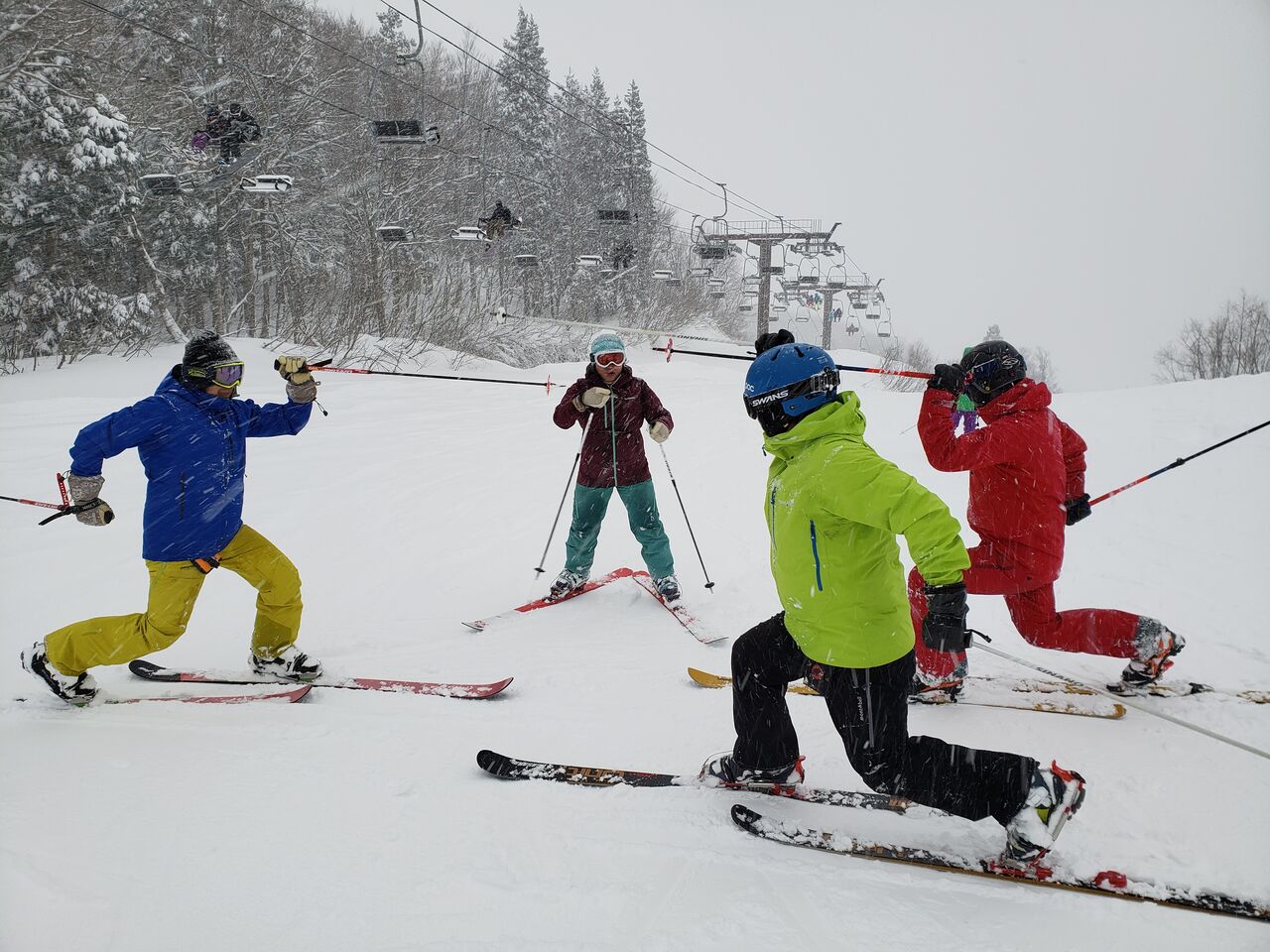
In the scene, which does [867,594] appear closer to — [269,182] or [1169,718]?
[1169,718]

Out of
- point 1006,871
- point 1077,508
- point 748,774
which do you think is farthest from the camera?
point 1077,508

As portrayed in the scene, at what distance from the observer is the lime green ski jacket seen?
209cm

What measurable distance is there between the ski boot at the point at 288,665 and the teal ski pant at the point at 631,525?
1.91 m

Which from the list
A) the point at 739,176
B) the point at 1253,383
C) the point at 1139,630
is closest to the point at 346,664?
the point at 1139,630

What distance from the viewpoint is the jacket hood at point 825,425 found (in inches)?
87.7

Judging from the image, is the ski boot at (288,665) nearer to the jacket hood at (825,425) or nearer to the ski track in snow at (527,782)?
the ski track in snow at (527,782)

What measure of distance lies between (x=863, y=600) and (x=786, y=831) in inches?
36.5

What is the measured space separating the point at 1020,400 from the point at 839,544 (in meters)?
1.63

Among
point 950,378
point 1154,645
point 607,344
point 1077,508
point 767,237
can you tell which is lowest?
point 1154,645

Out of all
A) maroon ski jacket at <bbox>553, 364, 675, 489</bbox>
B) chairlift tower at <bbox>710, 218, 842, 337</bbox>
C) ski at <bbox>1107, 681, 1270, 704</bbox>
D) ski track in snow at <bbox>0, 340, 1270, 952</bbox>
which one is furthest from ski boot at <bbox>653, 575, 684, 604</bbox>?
chairlift tower at <bbox>710, 218, 842, 337</bbox>

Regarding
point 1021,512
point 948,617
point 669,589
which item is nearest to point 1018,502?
point 1021,512

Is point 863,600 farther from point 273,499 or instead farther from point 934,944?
point 273,499

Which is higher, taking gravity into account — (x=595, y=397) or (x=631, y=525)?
(x=595, y=397)

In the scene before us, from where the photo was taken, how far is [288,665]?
3836 millimetres
